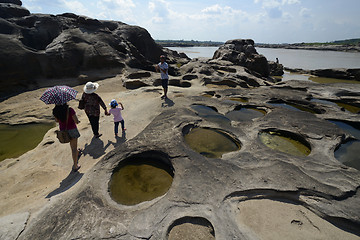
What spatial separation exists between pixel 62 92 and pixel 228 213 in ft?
13.1

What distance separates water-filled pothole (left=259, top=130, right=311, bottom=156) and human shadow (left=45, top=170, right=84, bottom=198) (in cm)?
497

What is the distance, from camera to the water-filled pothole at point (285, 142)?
15.8 feet

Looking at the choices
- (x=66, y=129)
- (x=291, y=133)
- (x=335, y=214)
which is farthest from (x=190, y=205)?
(x=291, y=133)

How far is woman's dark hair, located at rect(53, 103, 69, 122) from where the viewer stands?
3.67m

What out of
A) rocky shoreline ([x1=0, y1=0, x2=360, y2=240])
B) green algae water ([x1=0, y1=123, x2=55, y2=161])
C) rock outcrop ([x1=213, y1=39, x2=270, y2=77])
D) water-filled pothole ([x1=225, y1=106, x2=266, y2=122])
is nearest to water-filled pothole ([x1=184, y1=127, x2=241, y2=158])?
rocky shoreline ([x1=0, y1=0, x2=360, y2=240])

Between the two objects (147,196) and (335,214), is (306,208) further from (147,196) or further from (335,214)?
(147,196)

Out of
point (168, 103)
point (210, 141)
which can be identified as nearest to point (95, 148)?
point (210, 141)

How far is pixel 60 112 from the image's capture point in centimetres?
369

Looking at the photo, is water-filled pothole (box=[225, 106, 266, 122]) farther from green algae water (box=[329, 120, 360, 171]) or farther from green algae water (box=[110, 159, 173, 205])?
green algae water (box=[110, 159, 173, 205])

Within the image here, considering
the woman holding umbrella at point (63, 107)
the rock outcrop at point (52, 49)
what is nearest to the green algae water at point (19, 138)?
the woman holding umbrella at point (63, 107)

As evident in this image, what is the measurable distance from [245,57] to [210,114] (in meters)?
17.0

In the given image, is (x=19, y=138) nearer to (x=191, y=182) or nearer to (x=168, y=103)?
(x=168, y=103)

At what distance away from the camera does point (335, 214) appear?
2867 mm

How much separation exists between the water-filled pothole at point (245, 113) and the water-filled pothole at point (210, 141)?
1.48 metres
